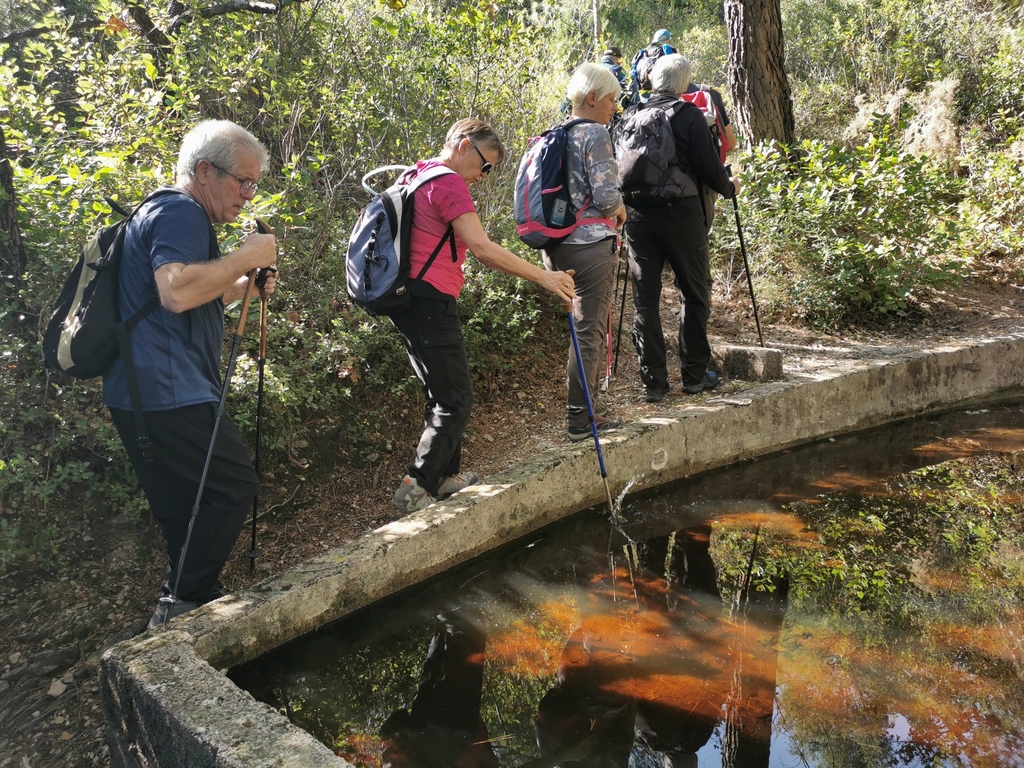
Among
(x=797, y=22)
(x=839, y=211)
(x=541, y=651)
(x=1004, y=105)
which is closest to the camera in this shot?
(x=541, y=651)

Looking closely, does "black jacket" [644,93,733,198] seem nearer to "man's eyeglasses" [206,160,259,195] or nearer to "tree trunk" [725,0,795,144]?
"man's eyeglasses" [206,160,259,195]

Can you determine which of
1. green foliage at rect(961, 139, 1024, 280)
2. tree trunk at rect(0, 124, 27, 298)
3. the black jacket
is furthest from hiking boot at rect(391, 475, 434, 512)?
green foliage at rect(961, 139, 1024, 280)

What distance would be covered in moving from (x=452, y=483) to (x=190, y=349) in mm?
1621

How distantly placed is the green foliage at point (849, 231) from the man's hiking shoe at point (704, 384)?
194cm

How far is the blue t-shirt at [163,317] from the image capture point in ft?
8.32

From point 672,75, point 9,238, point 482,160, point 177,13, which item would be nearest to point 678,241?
point 672,75

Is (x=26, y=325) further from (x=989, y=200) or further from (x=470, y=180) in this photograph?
(x=989, y=200)

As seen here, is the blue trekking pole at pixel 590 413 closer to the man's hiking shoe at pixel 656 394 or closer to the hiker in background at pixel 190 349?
the man's hiking shoe at pixel 656 394

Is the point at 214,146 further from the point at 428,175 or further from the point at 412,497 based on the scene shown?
the point at 412,497

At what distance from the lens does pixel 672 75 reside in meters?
4.75

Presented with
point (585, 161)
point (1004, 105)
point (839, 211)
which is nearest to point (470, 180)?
point (585, 161)

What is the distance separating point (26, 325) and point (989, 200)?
8.64 m

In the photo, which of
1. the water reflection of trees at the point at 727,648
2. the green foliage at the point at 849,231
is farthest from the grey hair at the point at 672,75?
the water reflection of trees at the point at 727,648

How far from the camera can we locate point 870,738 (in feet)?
8.41
